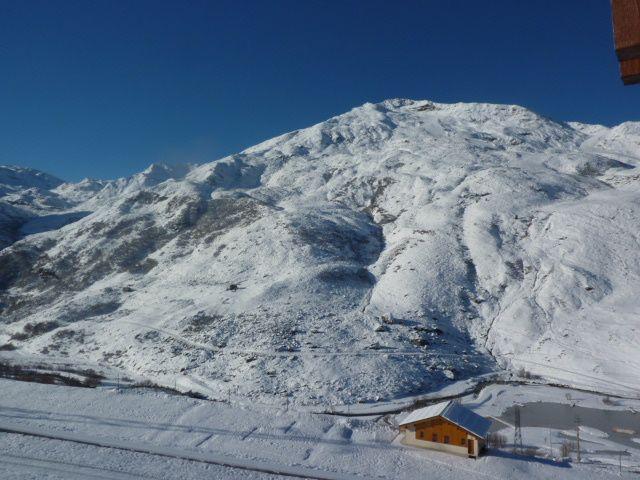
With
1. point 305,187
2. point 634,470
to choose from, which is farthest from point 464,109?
point 634,470

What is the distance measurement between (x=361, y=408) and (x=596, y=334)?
3090 centimetres

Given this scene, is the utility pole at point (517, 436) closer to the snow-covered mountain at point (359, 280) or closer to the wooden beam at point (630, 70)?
the snow-covered mountain at point (359, 280)

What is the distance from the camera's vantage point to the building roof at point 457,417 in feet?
90.5

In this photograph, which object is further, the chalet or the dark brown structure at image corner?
the chalet

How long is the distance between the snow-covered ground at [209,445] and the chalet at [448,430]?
0.81 meters

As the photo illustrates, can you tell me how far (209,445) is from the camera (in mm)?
27594

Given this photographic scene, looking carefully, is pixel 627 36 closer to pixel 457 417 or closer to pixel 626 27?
pixel 626 27

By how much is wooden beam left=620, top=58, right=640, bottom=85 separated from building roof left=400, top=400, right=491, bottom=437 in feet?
94.3

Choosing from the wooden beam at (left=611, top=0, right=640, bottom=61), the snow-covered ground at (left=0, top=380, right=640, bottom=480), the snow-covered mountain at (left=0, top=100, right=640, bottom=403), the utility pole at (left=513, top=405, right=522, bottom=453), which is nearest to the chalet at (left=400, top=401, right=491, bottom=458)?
the snow-covered ground at (left=0, top=380, right=640, bottom=480)

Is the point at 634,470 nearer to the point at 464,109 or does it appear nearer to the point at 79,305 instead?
the point at 79,305

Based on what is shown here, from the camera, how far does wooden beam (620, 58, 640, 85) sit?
242cm

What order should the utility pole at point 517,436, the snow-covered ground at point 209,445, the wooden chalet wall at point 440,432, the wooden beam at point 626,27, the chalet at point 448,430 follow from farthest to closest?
the utility pole at point 517,436, the wooden chalet wall at point 440,432, the chalet at point 448,430, the snow-covered ground at point 209,445, the wooden beam at point 626,27

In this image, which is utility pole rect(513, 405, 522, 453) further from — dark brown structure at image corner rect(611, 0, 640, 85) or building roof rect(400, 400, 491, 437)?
dark brown structure at image corner rect(611, 0, 640, 85)

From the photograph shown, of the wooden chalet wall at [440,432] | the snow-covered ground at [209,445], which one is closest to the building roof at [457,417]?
the wooden chalet wall at [440,432]
